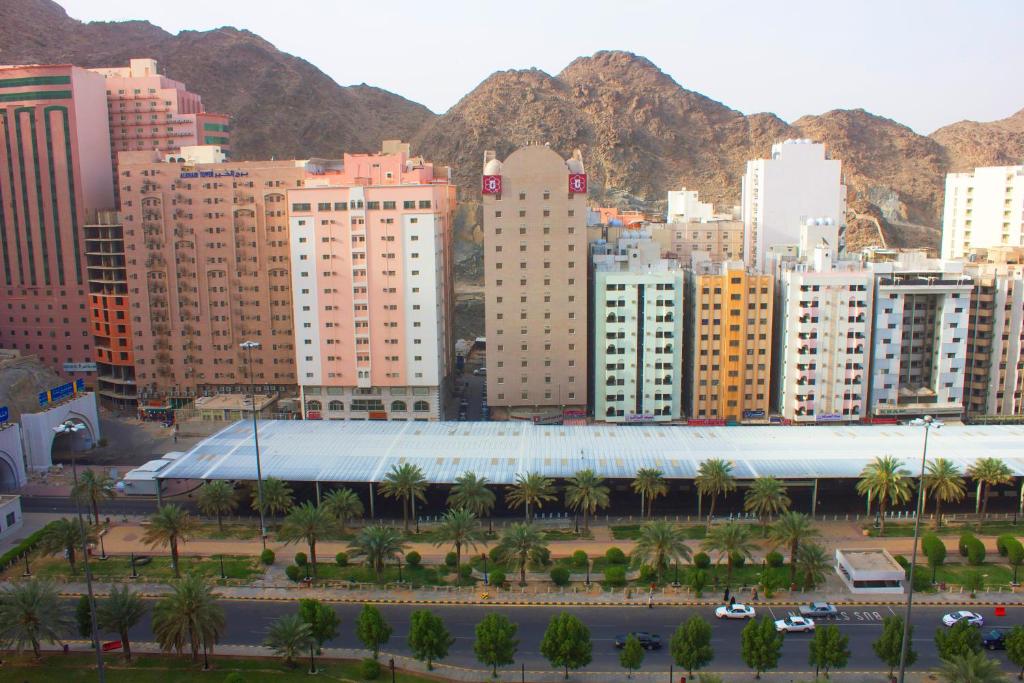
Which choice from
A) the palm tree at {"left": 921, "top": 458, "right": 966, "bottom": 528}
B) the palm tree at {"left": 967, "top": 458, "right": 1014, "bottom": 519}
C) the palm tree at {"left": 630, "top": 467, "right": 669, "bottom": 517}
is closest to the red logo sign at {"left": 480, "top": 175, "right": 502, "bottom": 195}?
the palm tree at {"left": 630, "top": 467, "right": 669, "bottom": 517}

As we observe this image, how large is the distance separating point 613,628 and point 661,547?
7078 millimetres

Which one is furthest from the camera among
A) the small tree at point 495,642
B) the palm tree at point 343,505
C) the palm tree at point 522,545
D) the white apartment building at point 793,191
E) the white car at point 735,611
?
the white apartment building at point 793,191

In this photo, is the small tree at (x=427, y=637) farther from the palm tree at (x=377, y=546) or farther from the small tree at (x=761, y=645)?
the small tree at (x=761, y=645)

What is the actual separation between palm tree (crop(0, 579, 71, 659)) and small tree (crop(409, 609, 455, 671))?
22.6 meters

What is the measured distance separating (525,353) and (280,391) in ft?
121

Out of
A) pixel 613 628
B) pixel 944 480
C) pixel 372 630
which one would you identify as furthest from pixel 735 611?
pixel 944 480

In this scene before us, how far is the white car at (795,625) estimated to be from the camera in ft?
182

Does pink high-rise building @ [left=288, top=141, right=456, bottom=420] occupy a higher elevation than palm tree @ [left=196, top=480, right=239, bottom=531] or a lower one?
higher

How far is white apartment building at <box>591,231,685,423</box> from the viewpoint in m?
96.9

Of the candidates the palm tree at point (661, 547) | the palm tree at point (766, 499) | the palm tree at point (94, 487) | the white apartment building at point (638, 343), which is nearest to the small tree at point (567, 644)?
the palm tree at point (661, 547)

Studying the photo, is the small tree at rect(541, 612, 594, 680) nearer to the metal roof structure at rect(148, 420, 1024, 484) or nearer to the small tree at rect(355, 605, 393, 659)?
the small tree at rect(355, 605, 393, 659)

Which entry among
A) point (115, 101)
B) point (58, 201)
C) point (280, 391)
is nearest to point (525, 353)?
point (280, 391)

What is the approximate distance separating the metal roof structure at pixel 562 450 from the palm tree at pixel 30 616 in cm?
2357

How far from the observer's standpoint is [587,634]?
162ft
